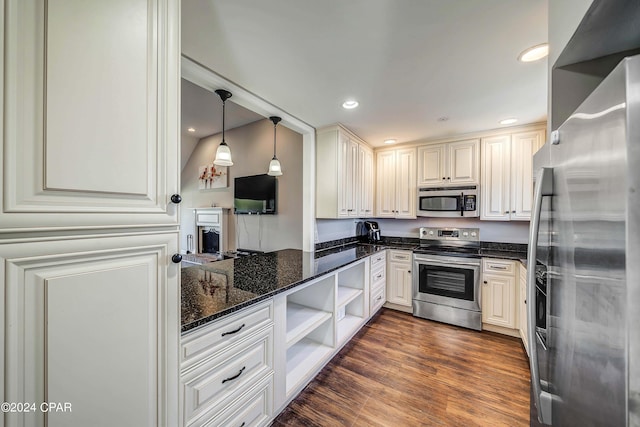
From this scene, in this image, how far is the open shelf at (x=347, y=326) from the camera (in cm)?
240

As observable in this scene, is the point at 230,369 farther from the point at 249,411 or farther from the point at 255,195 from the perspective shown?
the point at 255,195

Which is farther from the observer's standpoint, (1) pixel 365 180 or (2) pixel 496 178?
(1) pixel 365 180

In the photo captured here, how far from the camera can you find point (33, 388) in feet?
1.93

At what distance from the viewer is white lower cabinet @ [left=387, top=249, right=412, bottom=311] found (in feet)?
10.7

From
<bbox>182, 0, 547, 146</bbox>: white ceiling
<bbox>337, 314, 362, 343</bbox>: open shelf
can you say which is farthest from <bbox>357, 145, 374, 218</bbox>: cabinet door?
<bbox>337, 314, 362, 343</bbox>: open shelf

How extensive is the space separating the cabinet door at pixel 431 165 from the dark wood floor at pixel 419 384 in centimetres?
196

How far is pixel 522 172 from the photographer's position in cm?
285

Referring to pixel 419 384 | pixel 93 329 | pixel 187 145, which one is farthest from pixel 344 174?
pixel 187 145

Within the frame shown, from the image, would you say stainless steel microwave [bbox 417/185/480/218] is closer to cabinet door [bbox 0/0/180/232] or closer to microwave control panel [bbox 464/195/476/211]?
microwave control panel [bbox 464/195/476/211]

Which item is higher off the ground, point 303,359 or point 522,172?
point 522,172

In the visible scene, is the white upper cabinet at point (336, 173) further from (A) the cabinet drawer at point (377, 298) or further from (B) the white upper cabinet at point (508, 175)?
(B) the white upper cabinet at point (508, 175)

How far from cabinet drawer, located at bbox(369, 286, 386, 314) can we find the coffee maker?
2.81 feet

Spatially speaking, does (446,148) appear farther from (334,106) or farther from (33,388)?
(33,388)

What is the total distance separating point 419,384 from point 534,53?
8.24 ft
